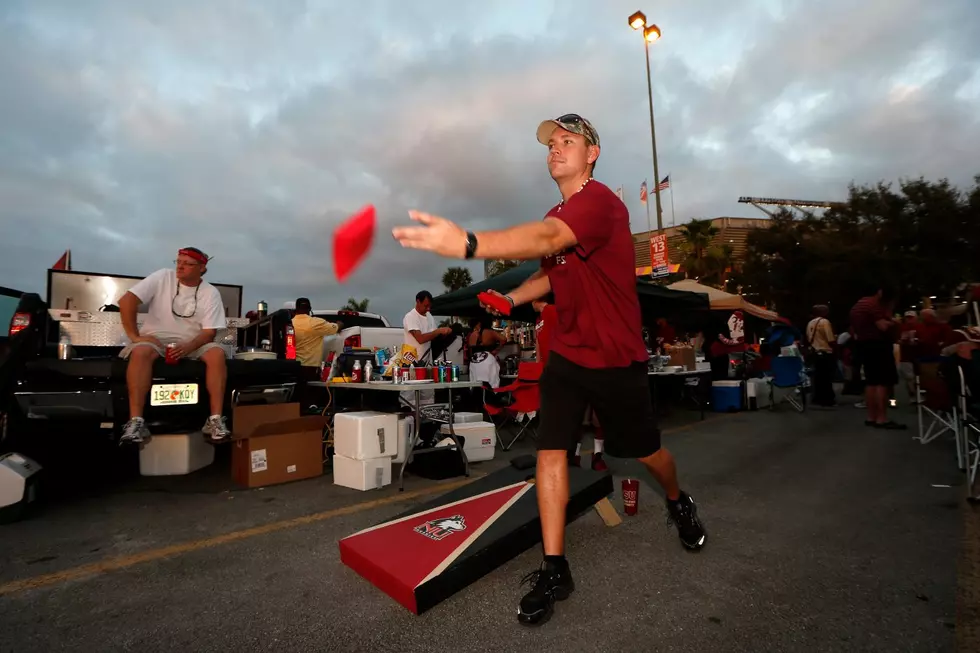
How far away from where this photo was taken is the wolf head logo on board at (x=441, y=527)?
2.59 metres

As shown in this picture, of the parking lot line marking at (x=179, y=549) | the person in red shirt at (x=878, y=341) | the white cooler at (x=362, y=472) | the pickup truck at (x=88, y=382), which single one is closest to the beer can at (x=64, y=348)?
the pickup truck at (x=88, y=382)

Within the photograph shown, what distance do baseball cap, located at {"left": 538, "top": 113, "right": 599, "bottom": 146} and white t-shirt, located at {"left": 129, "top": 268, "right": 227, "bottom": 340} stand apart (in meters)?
3.70

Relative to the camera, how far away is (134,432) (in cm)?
406

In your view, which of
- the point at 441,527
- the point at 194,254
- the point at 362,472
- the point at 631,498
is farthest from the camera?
the point at 194,254

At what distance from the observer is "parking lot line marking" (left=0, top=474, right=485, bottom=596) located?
251 centimetres

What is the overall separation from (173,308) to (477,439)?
312cm

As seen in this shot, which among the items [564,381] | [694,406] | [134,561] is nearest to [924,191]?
[694,406]

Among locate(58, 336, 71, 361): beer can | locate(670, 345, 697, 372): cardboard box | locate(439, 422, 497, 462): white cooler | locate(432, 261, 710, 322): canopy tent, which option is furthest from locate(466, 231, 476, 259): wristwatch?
locate(670, 345, 697, 372): cardboard box

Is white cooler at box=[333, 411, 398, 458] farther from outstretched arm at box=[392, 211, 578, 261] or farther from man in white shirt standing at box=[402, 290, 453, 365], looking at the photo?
outstretched arm at box=[392, 211, 578, 261]

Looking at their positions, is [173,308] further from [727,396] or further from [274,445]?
[727,396]

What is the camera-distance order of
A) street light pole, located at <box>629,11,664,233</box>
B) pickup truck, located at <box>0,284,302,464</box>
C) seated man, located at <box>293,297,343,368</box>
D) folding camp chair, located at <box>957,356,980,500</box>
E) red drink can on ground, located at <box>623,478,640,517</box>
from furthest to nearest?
street light pole, located at <box>629,11,664,233</box> < seated man, located at <box>293,297,343,368</box> < pickup truck, located at <box>0,284,302,464</box> < folding camp chair, located at <box>957,356,980,500</box> < red drink can on ground, located at <box>623,478,640,517</box>

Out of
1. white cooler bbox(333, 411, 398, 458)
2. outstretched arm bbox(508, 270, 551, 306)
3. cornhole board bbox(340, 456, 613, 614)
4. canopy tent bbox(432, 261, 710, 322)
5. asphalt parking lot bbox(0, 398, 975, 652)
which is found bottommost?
asphalt parking lot bbox(0, 398, 975, 652)

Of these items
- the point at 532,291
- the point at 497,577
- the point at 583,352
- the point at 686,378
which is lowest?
the point at 497,577

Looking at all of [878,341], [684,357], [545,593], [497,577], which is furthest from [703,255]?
[545,593]
